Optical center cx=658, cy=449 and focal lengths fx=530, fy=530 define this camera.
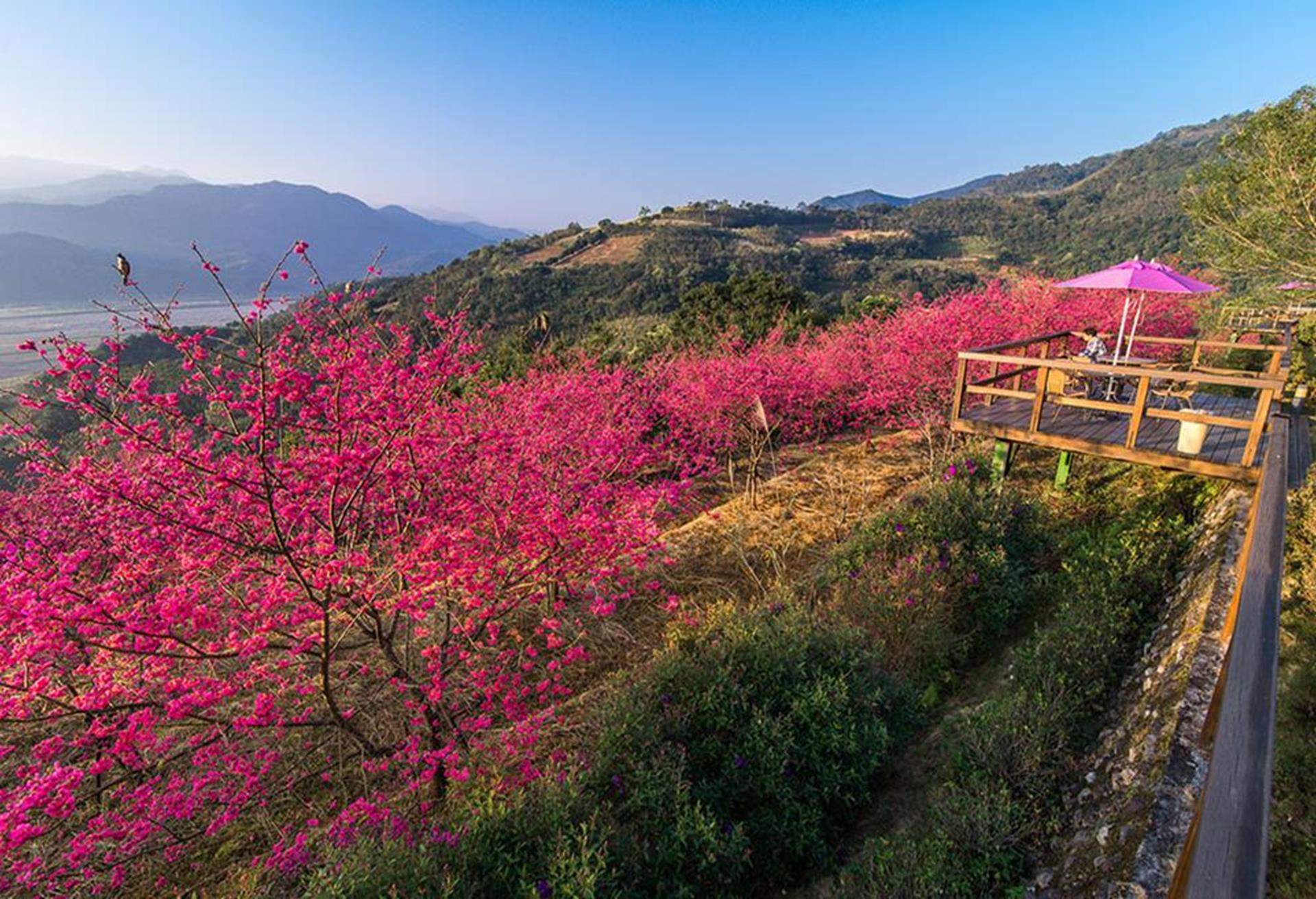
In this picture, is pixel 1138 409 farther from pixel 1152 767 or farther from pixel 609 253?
pixel 609 253

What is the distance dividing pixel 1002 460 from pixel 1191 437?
1.87 m

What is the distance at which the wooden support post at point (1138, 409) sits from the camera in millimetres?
5086

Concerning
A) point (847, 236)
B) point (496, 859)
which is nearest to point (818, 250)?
point (847, 236)

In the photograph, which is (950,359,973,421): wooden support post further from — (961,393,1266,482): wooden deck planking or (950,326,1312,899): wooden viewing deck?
(961,393,1266,482): wooden deck planking

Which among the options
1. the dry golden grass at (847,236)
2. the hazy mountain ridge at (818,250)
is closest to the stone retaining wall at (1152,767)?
the hazy mountain ridge at (818,250)

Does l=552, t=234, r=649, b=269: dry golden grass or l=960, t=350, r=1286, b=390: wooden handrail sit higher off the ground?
l=552, t=234, r=649, b=269: dry golden grass

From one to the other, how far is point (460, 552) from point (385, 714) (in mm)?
1960

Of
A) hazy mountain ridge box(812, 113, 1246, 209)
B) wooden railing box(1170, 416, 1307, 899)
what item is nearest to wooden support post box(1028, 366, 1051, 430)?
wooden railing box(1170, 416, 1307, 899)

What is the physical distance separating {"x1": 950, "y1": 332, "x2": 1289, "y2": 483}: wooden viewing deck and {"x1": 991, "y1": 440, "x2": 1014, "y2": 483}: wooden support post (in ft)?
0.85

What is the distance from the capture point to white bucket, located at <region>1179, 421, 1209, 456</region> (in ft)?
16.6

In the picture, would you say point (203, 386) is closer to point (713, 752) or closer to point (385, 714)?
point (385, 714)

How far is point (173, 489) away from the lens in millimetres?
3428

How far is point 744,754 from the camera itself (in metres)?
3.60

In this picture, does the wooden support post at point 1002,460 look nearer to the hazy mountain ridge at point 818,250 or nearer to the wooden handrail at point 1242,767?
the wooden handrail at point 1242,767
